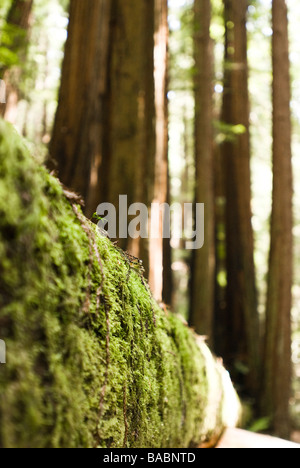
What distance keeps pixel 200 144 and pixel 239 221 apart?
208cm

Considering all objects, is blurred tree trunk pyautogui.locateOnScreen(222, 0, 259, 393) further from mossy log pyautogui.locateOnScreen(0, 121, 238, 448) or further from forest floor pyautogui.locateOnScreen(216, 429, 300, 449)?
mossy log pyautogui.locateOnScreen(0, 121, 238, 448)

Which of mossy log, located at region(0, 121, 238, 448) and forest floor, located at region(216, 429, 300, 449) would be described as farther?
forest floor, located at region(216, 429, 300, 449)

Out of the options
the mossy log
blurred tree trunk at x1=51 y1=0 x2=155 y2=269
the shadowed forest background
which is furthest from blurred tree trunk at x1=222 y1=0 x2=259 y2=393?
the mossy log

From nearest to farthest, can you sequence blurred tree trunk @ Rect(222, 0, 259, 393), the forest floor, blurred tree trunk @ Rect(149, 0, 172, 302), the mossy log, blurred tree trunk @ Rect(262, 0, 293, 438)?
1. the mossy log
2. the forest floor
3. blurred tree trunk @ Rect(149, 0, 172, 302)
4. blurred tree trunk @ Rect(262, 0, 293, 438)
5. blurred tree trunk @ Rect(222, 0, 259, 393)

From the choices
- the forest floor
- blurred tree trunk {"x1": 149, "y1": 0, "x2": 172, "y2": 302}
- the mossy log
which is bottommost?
the forest floor

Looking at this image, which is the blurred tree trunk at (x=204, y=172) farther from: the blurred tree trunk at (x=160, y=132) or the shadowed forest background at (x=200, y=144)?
the blurred tree trunk at (x=160, y=132)

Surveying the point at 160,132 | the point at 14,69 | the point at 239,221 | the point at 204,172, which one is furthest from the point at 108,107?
the point at 239,221

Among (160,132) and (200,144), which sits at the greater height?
(200,144)

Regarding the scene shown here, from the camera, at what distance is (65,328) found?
4.74 feet

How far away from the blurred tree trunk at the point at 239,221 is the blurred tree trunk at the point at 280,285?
76cm

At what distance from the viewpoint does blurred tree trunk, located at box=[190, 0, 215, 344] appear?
351 inches

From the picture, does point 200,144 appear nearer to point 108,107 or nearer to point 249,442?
point 108,107

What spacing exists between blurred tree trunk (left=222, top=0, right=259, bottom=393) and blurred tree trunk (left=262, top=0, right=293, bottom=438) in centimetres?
76

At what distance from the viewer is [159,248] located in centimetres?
579
